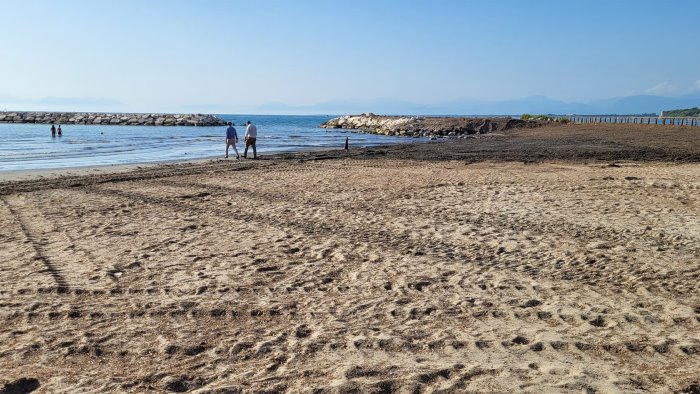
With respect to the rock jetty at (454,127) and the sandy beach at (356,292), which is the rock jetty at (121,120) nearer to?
the rock jetty at (454,127)

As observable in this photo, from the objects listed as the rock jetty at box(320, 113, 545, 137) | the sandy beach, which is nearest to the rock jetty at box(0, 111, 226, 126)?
the rock jetty at box(320, 113, 545, 137)

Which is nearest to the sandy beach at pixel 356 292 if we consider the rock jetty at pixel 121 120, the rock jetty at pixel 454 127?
the rock jetty at pixel 454 127

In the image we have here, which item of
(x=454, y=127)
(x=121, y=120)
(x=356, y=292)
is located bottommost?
(x=356, y=292)

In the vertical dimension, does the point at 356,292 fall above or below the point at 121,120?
below

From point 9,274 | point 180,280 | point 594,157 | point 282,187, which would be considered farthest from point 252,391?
point 594,157

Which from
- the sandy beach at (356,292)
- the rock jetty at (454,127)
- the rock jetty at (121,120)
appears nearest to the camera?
the sandy beach at (356,292)

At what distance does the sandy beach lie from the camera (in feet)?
13.3

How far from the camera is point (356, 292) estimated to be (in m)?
5.81

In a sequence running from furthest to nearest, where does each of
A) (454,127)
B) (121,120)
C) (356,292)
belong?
(121,120) → (454,127) → (356,292)

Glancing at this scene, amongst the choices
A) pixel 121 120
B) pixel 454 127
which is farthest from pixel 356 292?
pixel 121 120

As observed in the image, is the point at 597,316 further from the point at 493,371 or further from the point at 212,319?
the point at 212,319

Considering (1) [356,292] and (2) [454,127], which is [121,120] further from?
(1) [356,292]

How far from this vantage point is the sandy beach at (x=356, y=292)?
4055 millimetres

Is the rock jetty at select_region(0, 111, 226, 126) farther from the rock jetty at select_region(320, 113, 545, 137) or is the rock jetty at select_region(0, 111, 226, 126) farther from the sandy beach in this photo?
the sandy beach
